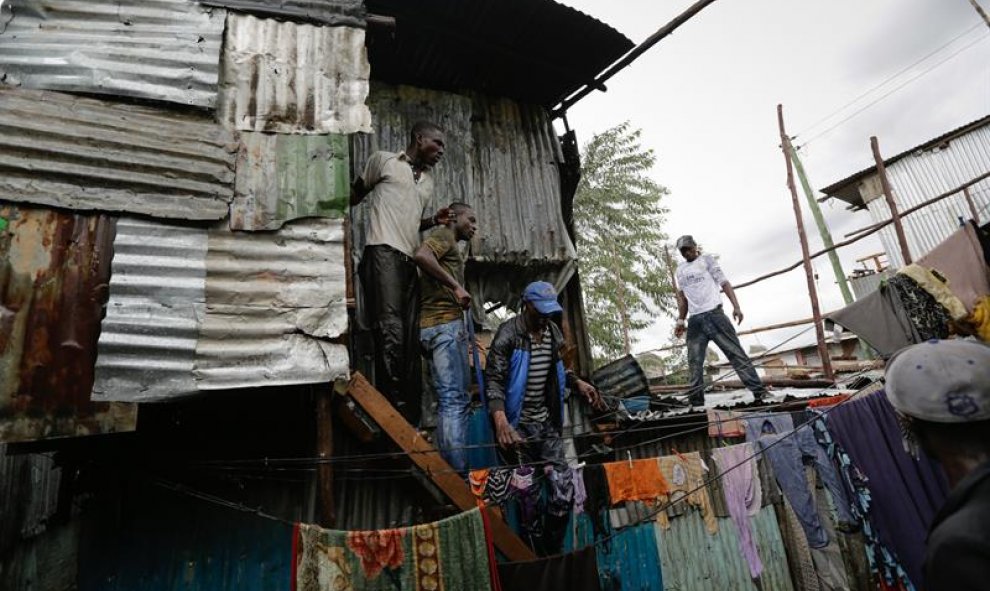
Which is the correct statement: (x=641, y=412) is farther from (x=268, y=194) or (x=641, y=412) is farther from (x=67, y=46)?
(x=67, y=46)

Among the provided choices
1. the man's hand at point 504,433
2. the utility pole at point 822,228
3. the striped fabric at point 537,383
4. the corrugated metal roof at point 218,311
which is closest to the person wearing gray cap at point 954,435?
the man's hand at point 504,433

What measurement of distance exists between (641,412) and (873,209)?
1571 centimetres

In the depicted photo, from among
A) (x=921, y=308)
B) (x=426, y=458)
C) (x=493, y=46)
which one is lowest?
(x=426, y=458)

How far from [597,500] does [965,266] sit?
4.89 meters

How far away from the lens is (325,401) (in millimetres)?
3611

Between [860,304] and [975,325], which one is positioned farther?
[860,304]

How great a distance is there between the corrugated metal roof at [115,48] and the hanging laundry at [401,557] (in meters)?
3.67

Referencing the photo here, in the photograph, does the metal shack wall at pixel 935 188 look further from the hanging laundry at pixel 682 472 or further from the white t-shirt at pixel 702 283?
the hanging laundry at pixel 682 472

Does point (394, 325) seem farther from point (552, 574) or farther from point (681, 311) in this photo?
point (681, 311)

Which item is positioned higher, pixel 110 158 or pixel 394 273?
pixel 110 158

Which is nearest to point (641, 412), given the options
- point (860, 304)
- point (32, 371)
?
point (860, 304)

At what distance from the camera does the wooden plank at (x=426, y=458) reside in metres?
3.66

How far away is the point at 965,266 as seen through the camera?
4.96 m

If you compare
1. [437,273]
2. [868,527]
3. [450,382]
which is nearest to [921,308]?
[868,527]
